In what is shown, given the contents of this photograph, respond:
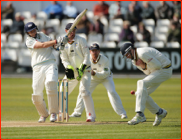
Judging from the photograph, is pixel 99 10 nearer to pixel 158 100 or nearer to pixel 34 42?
pixel 158 100

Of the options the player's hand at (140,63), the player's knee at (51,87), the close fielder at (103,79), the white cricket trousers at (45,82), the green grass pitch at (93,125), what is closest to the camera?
the green grass pitch at (93,125)

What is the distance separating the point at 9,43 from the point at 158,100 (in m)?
10.2

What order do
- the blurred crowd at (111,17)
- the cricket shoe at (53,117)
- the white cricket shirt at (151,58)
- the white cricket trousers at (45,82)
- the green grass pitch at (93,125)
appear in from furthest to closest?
1. the blurred crowd at (111,17)
2. the cricket shoe at (53,117)
3. the white cricket trousers at (45,82)
4. the white cricket shirt at (151,58)
5. the green grass pitch at (93,125)

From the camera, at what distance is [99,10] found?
19.7 m

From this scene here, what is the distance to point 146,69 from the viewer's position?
653 cm

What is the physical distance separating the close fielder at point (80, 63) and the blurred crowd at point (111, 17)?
11314 millimetres

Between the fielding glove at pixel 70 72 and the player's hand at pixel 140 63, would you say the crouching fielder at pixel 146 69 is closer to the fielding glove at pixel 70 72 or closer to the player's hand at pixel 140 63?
the player's hand at pixel 140 63

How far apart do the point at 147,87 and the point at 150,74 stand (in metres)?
0.24

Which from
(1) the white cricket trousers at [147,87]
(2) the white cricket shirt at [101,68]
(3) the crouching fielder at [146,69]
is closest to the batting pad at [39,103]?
(2) the white cricket shirt at [101,68]

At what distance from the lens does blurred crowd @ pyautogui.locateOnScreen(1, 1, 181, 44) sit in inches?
734

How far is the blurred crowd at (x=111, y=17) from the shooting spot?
734 inches

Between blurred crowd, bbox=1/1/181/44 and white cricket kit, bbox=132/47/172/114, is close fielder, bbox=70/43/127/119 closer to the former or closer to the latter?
white cricket kit, bbox=132/47/172/114

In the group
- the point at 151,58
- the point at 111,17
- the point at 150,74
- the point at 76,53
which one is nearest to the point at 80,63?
the point at 76,53

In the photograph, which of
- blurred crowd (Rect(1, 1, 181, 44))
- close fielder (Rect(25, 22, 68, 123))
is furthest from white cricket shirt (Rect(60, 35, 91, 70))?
blurred crowd (Rect(1, 1, 181, 44))
